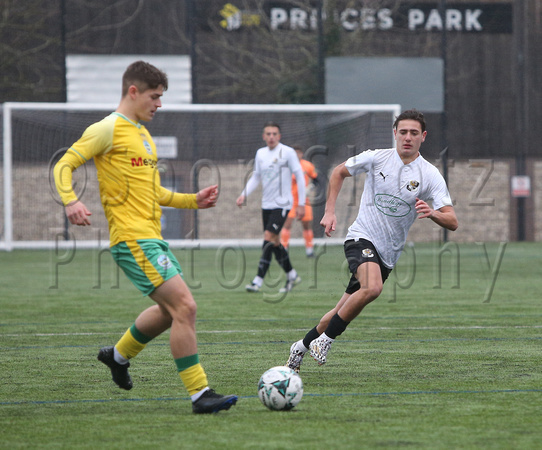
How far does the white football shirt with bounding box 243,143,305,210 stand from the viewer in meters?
11.8

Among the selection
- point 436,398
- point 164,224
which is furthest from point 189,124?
point 436,398

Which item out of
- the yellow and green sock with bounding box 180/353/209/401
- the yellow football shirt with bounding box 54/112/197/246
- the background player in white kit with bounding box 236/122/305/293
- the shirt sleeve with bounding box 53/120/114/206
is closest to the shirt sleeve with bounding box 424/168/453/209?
the yellow football shirt with bounding box 54/112/197/246

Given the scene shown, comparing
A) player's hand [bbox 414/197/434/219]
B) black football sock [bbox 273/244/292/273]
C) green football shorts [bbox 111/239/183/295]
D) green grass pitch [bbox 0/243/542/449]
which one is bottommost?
green grass pitch [bbox 0/243/542/449]

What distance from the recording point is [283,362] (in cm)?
651

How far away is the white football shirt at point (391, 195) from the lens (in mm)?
6129

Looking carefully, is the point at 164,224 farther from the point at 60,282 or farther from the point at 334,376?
the point at 334,376

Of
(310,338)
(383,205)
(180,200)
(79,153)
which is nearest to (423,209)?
(383,205)

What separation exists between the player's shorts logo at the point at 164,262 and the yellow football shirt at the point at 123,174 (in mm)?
135

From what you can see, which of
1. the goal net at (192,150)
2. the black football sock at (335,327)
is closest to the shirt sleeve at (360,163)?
the black football sock at (335,327)

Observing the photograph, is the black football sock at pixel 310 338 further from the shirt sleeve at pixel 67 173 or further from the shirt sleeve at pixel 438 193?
the shirt sleeve at pixel 67 173

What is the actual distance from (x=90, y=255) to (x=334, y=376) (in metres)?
15.6

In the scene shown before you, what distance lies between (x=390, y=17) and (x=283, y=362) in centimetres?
2183

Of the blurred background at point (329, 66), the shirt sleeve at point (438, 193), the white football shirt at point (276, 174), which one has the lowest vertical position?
the shirt sleeve at point (438, 193)

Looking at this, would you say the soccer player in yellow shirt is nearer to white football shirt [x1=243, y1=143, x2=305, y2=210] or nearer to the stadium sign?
white football shirt [x1=243, y1=143, x2=305, y2=210]
